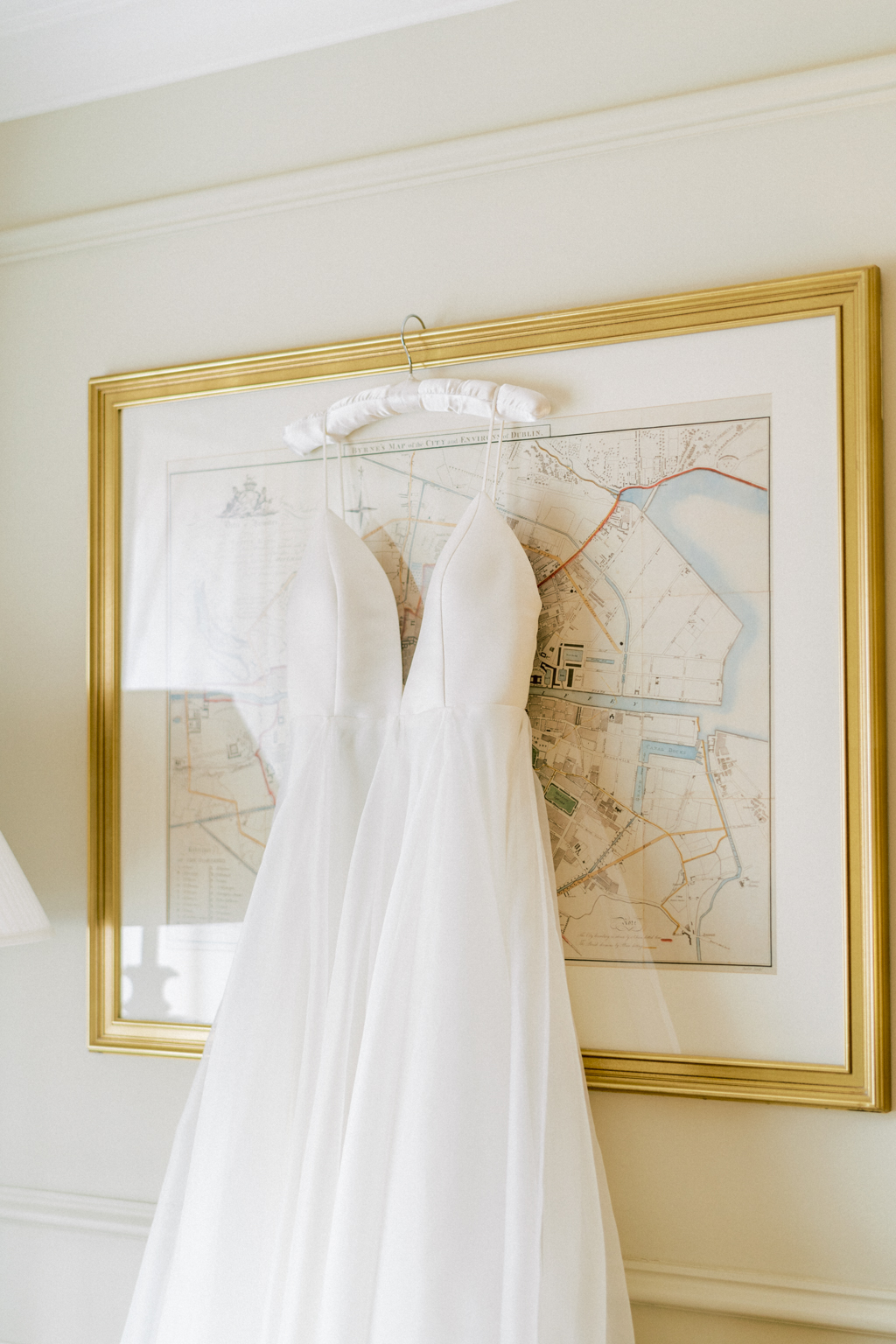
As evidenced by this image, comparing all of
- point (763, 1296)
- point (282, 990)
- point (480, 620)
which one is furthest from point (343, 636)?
point (763, 1296)

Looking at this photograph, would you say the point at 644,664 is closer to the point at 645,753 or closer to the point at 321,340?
the point at 645,753

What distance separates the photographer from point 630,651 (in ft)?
3.98

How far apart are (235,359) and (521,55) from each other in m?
0.54

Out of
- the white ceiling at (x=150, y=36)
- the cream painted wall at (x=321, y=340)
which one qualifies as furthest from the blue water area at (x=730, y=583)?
the white ceiling at (x=150, y=36)

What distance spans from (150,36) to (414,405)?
2.30 feet

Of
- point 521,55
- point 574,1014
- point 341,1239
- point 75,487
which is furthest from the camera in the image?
point 75,487

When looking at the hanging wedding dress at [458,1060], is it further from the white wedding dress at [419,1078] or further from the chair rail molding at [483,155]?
the chair rail molding at [483,155]

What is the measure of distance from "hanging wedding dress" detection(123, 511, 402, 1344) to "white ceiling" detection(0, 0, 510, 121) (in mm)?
691

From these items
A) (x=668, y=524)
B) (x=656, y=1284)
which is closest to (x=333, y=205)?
(x=668, y=524)

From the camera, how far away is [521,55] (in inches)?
52.0

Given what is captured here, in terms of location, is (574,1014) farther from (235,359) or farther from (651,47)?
(651,47)

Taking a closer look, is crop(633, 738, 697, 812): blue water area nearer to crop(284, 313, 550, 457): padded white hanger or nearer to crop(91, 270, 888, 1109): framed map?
crop(91, 270, 888, 1109): framed map

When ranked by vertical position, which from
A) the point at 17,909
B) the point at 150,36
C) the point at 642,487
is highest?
the point at 150,36

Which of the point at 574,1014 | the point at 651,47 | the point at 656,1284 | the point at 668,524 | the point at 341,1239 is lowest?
the point at 656,1284
